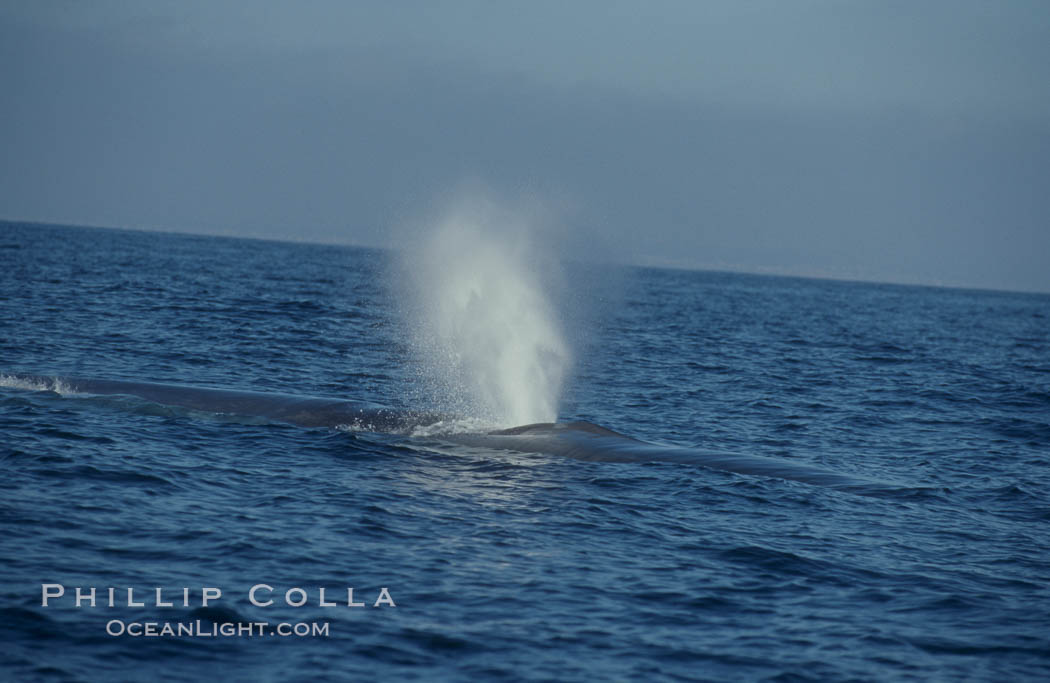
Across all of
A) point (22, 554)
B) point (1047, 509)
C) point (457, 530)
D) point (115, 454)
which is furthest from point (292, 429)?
point (1047, 509)

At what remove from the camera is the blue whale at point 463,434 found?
21.4m

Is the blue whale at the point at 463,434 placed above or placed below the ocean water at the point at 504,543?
above

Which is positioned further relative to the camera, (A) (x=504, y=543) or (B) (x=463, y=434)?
(B) (x=463, y=434)

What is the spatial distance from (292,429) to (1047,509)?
49.0ft

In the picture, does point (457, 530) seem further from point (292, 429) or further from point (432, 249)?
point (432, 249)

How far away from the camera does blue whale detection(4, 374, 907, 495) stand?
2141 cm

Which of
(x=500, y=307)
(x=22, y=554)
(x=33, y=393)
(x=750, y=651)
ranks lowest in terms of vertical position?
(x=750, y=651)

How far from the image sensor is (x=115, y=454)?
19156 mm

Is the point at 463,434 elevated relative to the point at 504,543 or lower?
elevated

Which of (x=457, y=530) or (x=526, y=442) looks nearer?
(x=457, y=530)

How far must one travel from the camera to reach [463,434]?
23.1 meters

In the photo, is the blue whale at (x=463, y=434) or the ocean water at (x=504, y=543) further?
the blue whale at (x=463, y=434)

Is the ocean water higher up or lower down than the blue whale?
lower down

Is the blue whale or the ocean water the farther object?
the blue whale
